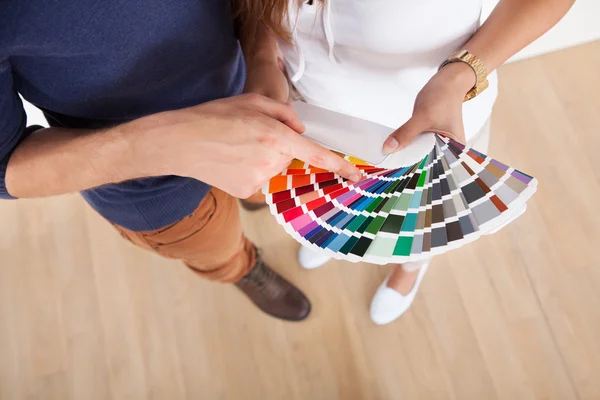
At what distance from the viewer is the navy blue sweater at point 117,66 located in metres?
0.62

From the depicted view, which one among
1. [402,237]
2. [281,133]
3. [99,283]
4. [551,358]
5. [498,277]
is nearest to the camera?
[281,133]

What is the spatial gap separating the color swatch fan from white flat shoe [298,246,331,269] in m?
0.81

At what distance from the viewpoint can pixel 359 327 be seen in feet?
5.05

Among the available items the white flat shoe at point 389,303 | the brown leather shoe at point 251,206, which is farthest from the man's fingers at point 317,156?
the brown leather shoe at point 251,206

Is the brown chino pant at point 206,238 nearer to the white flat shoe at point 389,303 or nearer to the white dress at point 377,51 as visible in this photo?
the white dress at point 377,51

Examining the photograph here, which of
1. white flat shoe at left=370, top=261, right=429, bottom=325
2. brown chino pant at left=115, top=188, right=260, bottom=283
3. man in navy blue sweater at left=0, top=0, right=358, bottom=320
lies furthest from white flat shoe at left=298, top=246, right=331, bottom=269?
man in navy blue sweater at left=0, top=0, right=358, bottom=320

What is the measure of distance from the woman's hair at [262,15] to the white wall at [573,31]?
1250 mm

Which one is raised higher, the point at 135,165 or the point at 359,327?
the point at 135,165

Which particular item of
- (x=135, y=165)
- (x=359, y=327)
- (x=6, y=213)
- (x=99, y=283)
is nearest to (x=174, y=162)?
(x=135, y=165)

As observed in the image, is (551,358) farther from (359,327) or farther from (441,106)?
(441,106)

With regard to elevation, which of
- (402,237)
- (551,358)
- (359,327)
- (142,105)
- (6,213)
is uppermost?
(6,213)

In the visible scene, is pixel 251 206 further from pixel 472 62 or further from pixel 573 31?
pixel 573 31

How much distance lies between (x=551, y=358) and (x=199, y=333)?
112cm

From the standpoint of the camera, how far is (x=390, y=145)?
0.72 meters
